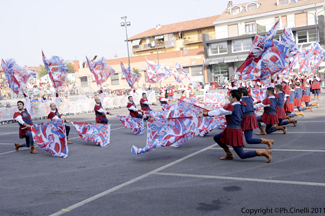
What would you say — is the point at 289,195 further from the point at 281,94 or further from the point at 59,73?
the point at 59,73

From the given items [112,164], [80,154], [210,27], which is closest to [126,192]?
[112,164]

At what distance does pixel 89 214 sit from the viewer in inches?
185

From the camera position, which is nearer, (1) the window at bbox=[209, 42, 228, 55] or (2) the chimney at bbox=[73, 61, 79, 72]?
(1) the window at bbox=[209, 42, 228, 55]

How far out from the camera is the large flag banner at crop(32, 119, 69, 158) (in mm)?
9312

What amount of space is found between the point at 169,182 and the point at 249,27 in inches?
1845

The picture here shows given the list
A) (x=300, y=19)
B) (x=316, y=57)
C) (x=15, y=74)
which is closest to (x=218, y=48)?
(x=300, y=19)

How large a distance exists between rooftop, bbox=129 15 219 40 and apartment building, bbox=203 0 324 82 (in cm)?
600

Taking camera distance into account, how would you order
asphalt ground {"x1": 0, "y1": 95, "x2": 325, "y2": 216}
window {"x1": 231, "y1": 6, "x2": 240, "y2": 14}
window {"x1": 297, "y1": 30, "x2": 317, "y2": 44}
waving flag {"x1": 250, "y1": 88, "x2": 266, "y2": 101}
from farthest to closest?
window {"x1": 231, "y1": 6, "x2": 240, "y2": 14} → window {"x1": 297, "y1": 30, "x2": 317, "y2": 44} → waving flag {"x1": 250, "y1": 88, "x2": 266, "y2": 101} → asphalt ground {"x1": 0, "y1": 95, "x2": 325, "y2": 216}

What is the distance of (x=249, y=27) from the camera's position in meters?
48.9

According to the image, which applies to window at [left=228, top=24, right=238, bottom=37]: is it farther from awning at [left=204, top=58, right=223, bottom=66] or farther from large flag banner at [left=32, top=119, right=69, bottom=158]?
large flag banner at [left=32, top=119, right=69, bottom=158]

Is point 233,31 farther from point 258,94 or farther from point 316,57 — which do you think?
point 258,94

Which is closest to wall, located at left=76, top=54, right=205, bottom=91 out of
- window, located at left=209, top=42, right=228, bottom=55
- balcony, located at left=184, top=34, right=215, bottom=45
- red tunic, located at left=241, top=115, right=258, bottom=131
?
window, located at left=209, top=42, right=228, bottom=55

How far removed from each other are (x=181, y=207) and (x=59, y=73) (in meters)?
7.96

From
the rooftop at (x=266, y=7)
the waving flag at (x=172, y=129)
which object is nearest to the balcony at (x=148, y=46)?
the rooftop at (x=266, y=7)
